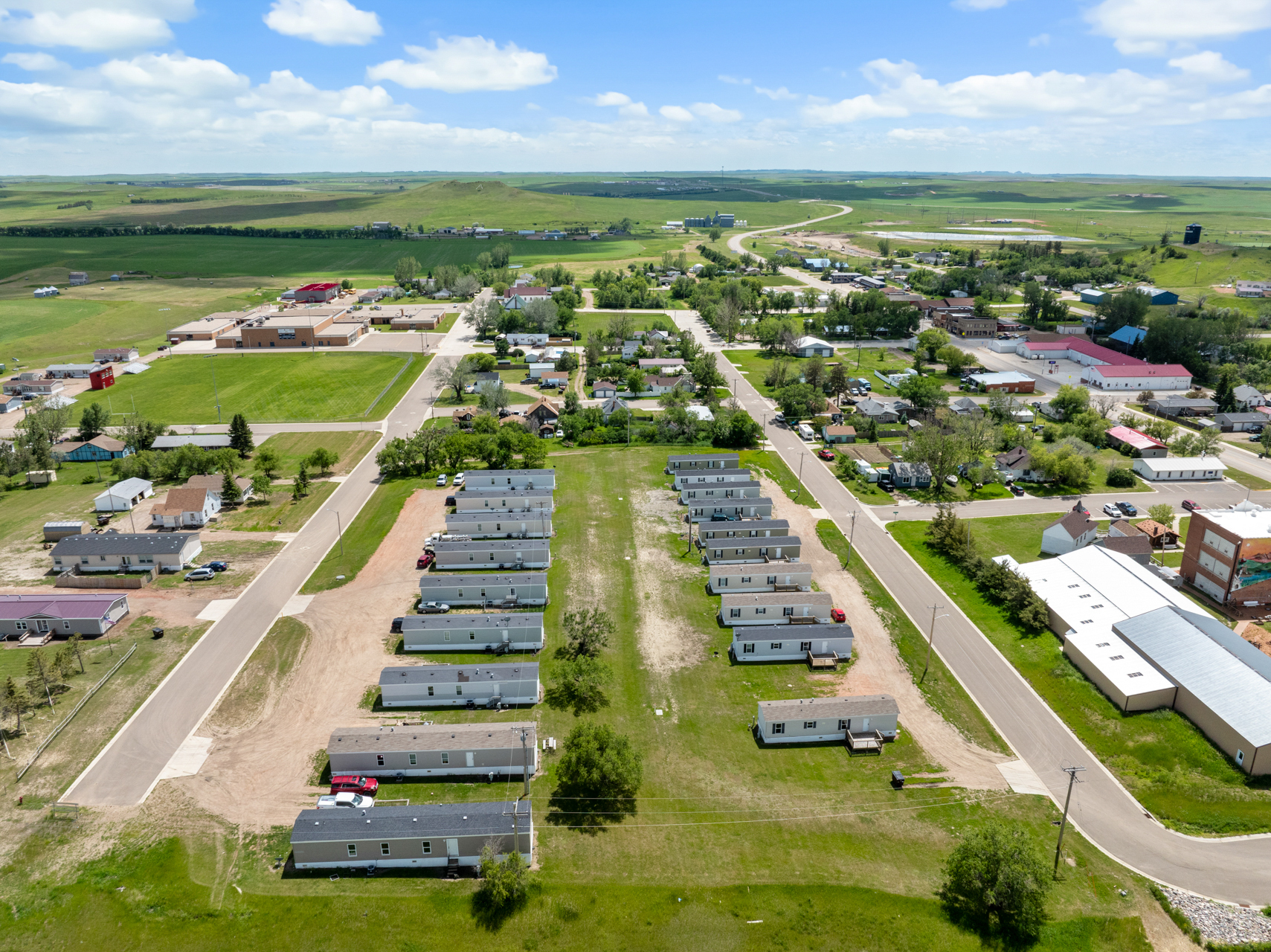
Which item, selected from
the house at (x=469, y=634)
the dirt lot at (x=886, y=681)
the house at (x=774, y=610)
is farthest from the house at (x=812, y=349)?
the house at (x=469, y=634)

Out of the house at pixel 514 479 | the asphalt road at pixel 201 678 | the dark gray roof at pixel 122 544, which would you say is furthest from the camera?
the house at pixel 514 479

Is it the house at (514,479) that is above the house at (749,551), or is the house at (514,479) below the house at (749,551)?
above

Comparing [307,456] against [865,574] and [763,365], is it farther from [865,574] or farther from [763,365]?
[763,365]

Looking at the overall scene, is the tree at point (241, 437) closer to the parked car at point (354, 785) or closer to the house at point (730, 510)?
the house at point (730, 510)

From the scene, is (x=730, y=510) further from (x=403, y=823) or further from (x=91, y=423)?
(x=91, y=423)

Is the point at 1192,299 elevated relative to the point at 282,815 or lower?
elevated

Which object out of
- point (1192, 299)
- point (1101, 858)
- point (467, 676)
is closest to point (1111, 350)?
point (1192, 299)
